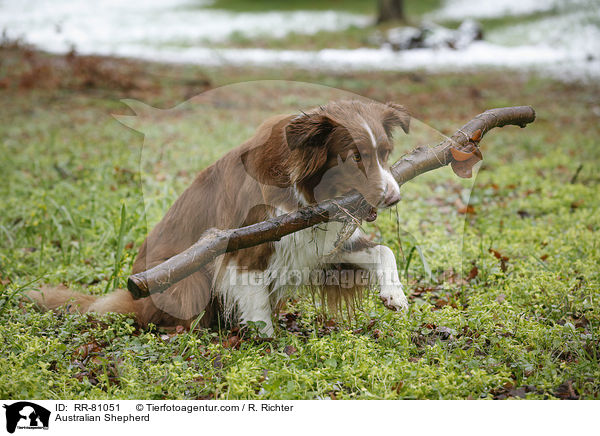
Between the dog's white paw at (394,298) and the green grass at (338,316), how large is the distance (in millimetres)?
92

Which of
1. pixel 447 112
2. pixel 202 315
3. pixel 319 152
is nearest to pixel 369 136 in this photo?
pixel 319 152

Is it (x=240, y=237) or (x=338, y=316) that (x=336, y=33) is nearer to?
(x=338, y=316)

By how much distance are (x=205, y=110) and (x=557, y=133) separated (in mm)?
6929

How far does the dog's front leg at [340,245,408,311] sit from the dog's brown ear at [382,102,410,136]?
0.85m

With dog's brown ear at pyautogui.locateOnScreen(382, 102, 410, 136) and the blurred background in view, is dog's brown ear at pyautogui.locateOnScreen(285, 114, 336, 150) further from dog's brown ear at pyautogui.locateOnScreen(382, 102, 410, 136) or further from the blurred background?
the blurred background

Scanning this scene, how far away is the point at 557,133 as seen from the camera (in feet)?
32.8

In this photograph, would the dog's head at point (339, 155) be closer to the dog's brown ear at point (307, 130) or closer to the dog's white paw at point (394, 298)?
the dog's brown ear at point (307, 130)
